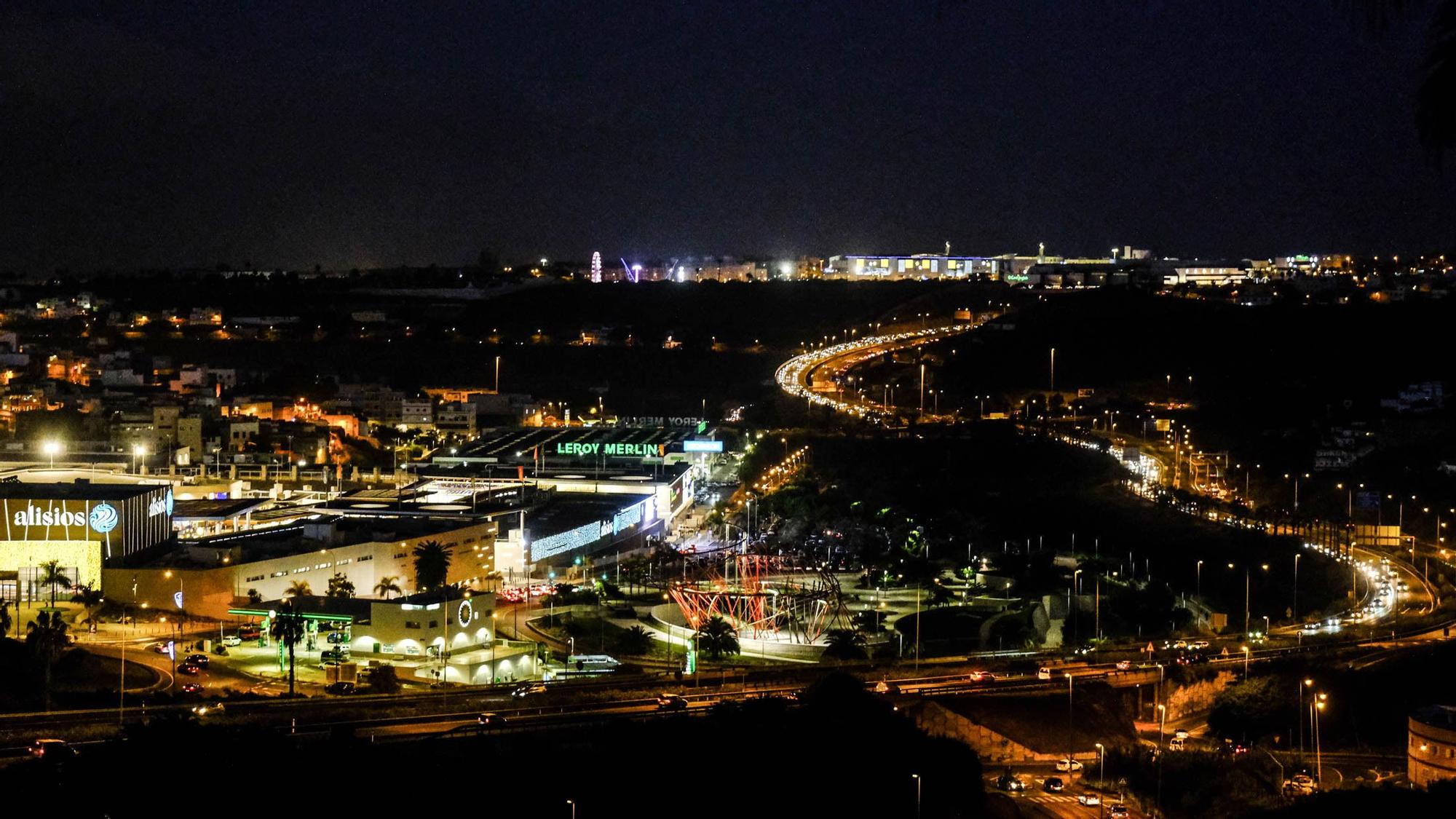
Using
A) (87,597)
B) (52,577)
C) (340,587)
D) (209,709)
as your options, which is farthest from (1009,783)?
(52,577)

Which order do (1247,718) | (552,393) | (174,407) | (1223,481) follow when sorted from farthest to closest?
(552,393) → (174,407) → (1223,481) → (1247,718)

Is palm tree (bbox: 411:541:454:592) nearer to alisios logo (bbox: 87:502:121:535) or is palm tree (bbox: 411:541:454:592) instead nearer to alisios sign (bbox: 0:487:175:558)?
alisios sign (bbox: 0:487:175:558)

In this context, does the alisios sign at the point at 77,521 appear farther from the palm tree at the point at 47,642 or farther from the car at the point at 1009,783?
the car at the point at 1009,783

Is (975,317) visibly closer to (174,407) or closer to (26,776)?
(174,407)

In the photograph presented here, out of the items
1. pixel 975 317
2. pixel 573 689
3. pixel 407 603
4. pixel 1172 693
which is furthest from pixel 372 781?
pixel 975 317

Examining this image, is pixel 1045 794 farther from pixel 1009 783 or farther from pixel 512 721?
pixel 512 721

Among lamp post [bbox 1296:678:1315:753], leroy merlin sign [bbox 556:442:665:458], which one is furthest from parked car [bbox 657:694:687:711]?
leroy merlin sign [bbox 556:442:665:458]
